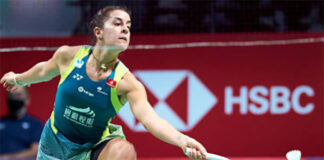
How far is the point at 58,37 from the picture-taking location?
7.45 metres

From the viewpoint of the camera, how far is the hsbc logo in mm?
7531

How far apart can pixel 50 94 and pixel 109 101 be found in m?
3.70

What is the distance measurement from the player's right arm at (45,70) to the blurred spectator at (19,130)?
2666 millimetres

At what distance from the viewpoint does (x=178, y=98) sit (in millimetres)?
7570

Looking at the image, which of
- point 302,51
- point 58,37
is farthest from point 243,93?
point 58,37

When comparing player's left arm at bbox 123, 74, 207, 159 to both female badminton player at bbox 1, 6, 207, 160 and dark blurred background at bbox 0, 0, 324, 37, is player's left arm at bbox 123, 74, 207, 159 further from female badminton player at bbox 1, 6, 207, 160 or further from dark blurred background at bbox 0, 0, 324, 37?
dark blurred background at bbox 0, 0, 324, 37

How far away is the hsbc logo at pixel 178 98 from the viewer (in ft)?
24.7

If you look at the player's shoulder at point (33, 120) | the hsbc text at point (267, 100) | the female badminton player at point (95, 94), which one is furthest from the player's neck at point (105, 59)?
the hsbc text at point (267, 100)

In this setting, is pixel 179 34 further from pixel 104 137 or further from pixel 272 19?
pixel 104 137

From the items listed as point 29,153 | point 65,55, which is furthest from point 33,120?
point 65,55

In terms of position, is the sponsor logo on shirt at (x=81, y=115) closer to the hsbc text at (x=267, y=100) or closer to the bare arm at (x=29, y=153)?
the bare arm at (x=29, y=153)

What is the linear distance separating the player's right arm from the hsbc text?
11.6ft

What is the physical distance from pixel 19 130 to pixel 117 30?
11.4ft

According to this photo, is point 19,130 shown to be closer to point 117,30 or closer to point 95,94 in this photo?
point 95,94
